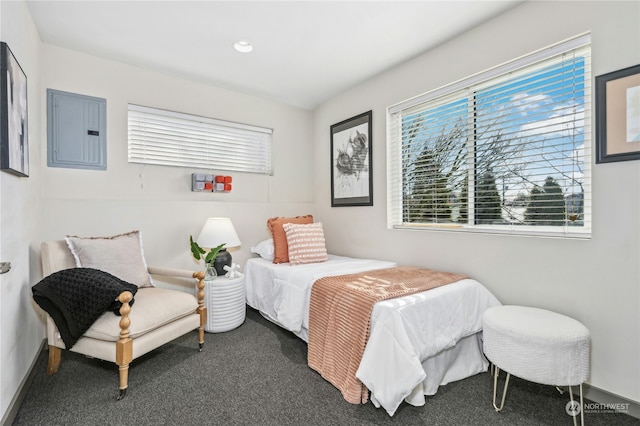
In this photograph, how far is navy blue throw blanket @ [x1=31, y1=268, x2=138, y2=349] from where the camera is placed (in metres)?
1.89

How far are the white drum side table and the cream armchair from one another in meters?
0.27

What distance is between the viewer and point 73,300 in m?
1.89

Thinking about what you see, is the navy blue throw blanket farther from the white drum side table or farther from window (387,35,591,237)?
window (387,35,591,237)

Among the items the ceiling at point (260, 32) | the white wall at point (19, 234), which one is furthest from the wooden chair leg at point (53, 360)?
the ceiling at point (260, 32)

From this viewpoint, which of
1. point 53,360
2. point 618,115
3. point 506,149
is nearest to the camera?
point 618,115

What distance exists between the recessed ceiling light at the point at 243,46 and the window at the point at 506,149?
1.55 metres

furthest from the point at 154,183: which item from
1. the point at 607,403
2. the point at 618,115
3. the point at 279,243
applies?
the point at 607,403

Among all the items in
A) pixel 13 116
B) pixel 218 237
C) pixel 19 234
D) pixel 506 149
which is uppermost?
pixel 13 116

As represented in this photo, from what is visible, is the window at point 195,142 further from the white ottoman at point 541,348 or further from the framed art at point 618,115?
the framed art at point 618,115

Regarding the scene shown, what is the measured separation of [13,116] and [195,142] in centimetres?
167

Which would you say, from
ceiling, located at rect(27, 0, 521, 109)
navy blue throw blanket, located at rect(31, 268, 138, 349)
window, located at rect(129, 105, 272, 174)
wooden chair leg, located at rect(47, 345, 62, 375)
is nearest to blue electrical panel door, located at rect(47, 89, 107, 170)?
window, located at rect(129, 105, 272, 174)

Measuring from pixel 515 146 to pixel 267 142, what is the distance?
2792 millimetres

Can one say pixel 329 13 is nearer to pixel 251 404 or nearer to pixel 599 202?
pixel 599 202

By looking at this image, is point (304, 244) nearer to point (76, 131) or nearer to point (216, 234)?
point (216, 234)
